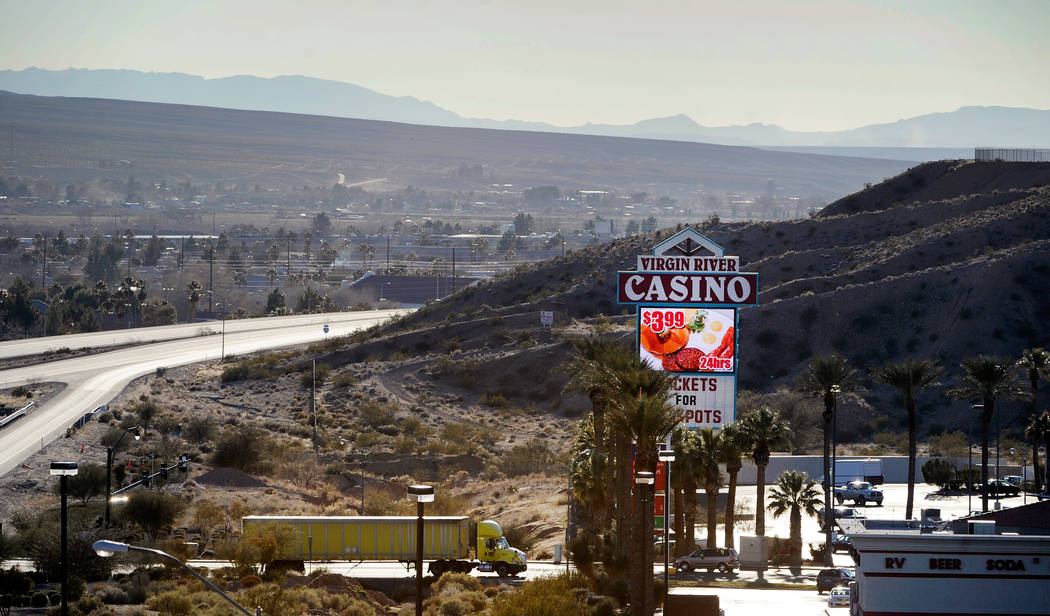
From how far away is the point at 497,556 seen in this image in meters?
55.5

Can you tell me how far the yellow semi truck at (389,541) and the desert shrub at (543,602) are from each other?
951cm

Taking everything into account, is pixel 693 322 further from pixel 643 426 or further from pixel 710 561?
pixel 710 561

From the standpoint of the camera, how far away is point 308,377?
116938mm

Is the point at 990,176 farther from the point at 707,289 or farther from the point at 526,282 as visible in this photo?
the point at 707,289

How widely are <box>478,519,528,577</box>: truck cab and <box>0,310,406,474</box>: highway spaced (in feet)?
106

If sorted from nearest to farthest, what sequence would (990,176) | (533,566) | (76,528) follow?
(76,528) → (533,566) → (990,176)

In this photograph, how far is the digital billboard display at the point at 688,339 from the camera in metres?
47.6

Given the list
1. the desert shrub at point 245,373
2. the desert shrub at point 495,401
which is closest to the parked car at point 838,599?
the desert shrub at point 495,401

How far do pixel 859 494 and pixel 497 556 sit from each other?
29427 mm

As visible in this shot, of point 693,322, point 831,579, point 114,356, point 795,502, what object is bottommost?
point 831,579

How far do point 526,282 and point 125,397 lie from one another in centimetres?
6081

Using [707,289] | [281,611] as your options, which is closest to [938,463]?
[707,289]

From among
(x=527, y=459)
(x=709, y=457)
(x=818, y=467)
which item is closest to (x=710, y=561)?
(x=709, y=457)

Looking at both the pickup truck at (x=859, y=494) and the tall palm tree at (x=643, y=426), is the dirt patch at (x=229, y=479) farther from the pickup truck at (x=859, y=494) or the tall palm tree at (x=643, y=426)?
the tall palm tree at (x=643, y=426)
